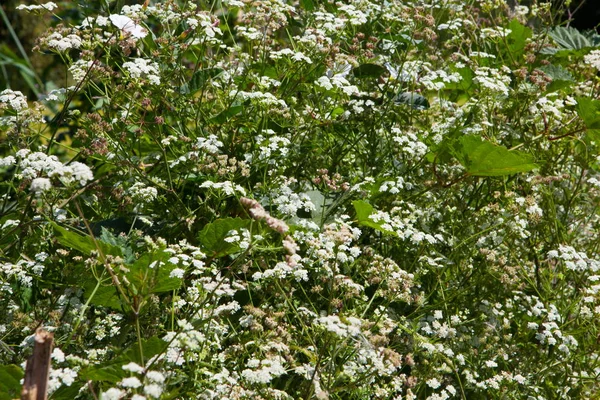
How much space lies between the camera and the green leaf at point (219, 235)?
1.86 meters

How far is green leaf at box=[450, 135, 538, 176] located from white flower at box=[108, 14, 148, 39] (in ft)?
2.99

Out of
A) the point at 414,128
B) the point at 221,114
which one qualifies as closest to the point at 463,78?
the point at 414,128

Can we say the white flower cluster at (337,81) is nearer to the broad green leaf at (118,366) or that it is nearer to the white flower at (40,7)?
the white flower at (40,7)

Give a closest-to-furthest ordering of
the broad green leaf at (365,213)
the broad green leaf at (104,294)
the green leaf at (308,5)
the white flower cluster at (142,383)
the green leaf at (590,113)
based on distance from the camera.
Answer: the white flower cluster at (142,383) < the broad green leaf at (104,294) < the broad green leaf at (365,213) < the green leaf at (590,113) < the green leaf at (308,5)

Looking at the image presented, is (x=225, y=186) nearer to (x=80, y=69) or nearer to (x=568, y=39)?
(x=80, y=69)

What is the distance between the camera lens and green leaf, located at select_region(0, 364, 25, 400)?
1.55 m

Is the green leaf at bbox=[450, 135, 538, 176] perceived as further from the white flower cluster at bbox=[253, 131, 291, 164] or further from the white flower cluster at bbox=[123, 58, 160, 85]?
the white flower cluster at bbox=[123, 58, 160, 85]

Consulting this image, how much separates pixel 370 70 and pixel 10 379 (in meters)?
Result: 1.61

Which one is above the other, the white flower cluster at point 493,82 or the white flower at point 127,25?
the white flower at point 127,25

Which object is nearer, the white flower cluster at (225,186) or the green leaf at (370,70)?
the white flower cluster at (225,186)

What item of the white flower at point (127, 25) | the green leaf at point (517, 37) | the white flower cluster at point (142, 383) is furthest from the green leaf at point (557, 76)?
the white flower cluster at point (142, 383)

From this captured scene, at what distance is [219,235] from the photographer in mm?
1890

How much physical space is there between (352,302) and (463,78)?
978mm

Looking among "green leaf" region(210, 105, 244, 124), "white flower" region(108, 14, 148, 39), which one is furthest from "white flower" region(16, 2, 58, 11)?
"green leaf" region(210, 105, 244, 124)
